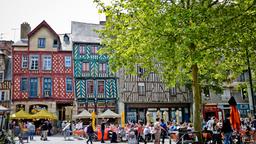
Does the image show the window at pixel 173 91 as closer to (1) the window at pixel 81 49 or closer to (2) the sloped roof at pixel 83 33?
(2) the sloped roof at pixel 83 33

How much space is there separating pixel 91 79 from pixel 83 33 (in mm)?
5276

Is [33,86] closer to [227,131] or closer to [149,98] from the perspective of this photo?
[149,98]

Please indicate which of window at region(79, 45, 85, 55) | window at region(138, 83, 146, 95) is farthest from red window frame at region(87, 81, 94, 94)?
window at region(138, 83, 146, 95)

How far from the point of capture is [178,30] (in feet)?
31.5

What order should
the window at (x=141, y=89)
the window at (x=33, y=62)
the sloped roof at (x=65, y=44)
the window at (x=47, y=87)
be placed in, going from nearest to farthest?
the window at (x=47, y=87), the window at (x=33, y=62), the sloped roof at (x=65, y=44), the window at (x=141, y=89)

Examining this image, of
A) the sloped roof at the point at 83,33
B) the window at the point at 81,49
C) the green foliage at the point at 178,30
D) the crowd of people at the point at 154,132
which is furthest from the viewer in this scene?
the sloped roof at the point at 83,33

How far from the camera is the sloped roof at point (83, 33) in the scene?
1249 inches

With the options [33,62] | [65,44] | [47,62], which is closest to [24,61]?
[33,62]

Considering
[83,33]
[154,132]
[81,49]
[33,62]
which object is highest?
[83,33]

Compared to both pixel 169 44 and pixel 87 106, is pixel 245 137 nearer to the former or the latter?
pixel 169 44

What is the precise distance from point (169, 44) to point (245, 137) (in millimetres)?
7341

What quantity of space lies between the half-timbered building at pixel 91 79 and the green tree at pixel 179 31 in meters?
18.0

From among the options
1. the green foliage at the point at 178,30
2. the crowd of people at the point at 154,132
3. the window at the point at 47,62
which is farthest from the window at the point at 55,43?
the green foliage at the point at 178,30

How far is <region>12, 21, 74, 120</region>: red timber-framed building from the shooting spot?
29469 mm
